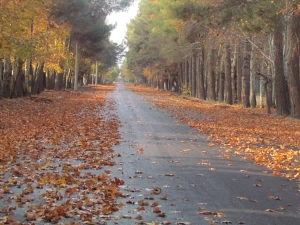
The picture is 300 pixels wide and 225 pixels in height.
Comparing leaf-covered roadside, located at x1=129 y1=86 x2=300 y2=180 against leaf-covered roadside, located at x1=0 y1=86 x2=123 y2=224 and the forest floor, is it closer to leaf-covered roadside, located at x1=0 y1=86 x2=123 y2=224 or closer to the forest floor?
the forest floor

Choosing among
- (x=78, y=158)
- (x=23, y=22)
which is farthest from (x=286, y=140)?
(x=23, y=22)

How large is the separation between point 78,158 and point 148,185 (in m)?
3.24

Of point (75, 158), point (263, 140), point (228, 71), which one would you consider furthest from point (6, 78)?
point (75, 158)

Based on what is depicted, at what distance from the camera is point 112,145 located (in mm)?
14102

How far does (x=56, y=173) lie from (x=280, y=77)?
19427 millimetres

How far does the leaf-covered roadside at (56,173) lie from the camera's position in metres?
7.03

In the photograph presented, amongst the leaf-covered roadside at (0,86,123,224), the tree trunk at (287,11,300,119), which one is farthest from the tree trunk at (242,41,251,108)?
the leaf-covered roadside at (0,86,123,224)

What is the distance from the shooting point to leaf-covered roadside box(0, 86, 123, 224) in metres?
7.03

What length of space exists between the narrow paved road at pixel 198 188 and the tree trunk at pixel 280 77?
13.6 m

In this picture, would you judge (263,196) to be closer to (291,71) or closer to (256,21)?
(256,21)

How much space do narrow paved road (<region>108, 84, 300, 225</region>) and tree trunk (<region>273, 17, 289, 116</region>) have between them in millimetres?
13631

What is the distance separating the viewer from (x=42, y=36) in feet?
93.0

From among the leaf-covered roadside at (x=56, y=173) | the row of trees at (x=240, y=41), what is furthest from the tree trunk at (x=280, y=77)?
the leaf-covered roadside at (x=56, y=173)

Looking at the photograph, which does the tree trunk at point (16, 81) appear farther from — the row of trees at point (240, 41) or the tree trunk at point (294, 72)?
the tree trunk at point (294, 72)
